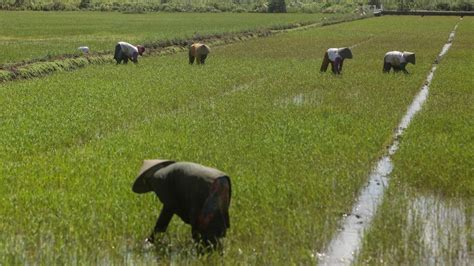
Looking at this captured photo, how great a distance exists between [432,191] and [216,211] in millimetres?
3039

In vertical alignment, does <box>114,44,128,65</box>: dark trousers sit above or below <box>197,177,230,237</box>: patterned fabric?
below

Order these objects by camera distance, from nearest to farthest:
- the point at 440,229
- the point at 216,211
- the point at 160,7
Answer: the point at 216,211, the point at 440,229, the point at 160,7

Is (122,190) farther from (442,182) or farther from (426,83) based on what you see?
(426,83)

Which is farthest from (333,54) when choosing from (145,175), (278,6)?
(278,6)

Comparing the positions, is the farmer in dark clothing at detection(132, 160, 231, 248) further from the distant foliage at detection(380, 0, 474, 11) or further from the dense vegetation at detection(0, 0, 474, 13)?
the distant foliage at detection(380, 0, 474, 11)

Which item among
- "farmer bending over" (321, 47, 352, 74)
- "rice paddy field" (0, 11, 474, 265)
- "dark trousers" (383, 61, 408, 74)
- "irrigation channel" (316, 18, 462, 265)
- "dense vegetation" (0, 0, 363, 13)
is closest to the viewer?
"irrigation channel" (316, 18, 462, 265)

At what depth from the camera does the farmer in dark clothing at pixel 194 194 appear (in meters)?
4.64

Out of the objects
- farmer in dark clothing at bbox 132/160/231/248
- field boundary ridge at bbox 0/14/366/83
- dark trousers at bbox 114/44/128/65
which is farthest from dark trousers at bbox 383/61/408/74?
farmer in dark clothing at bbox 132/160/231/248

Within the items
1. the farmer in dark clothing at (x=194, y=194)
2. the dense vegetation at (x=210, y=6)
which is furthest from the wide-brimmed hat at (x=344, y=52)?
the dense vegetation at (x=210, y=6)

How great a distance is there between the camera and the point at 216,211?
4.64m

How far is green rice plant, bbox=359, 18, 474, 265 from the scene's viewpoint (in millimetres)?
5066

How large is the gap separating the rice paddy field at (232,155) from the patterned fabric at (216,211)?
0.68 feet

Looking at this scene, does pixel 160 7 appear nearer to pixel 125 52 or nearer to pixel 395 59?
pixel 125 52

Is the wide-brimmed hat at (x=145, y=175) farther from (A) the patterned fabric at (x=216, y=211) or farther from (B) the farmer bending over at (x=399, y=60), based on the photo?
(B) the farmer bending over at (x=399, y=60)
